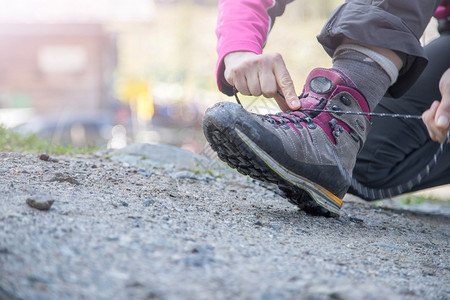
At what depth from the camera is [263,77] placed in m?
1.71

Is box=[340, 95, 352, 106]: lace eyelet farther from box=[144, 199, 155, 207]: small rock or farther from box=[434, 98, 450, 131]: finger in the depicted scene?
box=[144, 199, 155, 207]: small rock

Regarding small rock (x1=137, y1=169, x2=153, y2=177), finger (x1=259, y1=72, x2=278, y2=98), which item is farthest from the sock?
small rock (x1=137, y1=169, x2=153, y2=177)

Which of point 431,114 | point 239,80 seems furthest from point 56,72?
point 431,114

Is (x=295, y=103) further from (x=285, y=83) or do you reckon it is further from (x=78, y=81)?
(x=78, y=81)

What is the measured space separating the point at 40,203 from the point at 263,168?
0.70 meters

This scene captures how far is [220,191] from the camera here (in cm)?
225

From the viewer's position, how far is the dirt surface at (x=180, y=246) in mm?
1014

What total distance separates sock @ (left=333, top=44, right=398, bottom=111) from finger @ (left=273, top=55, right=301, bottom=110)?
26 centimetres

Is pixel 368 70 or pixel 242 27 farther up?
pixel 242 27

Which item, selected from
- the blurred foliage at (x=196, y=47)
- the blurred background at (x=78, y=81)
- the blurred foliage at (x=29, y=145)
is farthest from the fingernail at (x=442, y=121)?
the blurred foliage at (x=196, y=47)

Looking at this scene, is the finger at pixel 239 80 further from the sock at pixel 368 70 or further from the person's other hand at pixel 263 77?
the sock at pixel 368 70

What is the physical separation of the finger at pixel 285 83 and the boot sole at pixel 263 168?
25cm

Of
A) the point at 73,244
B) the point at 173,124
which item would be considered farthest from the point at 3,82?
the point at 73,244

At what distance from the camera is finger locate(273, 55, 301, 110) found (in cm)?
169
